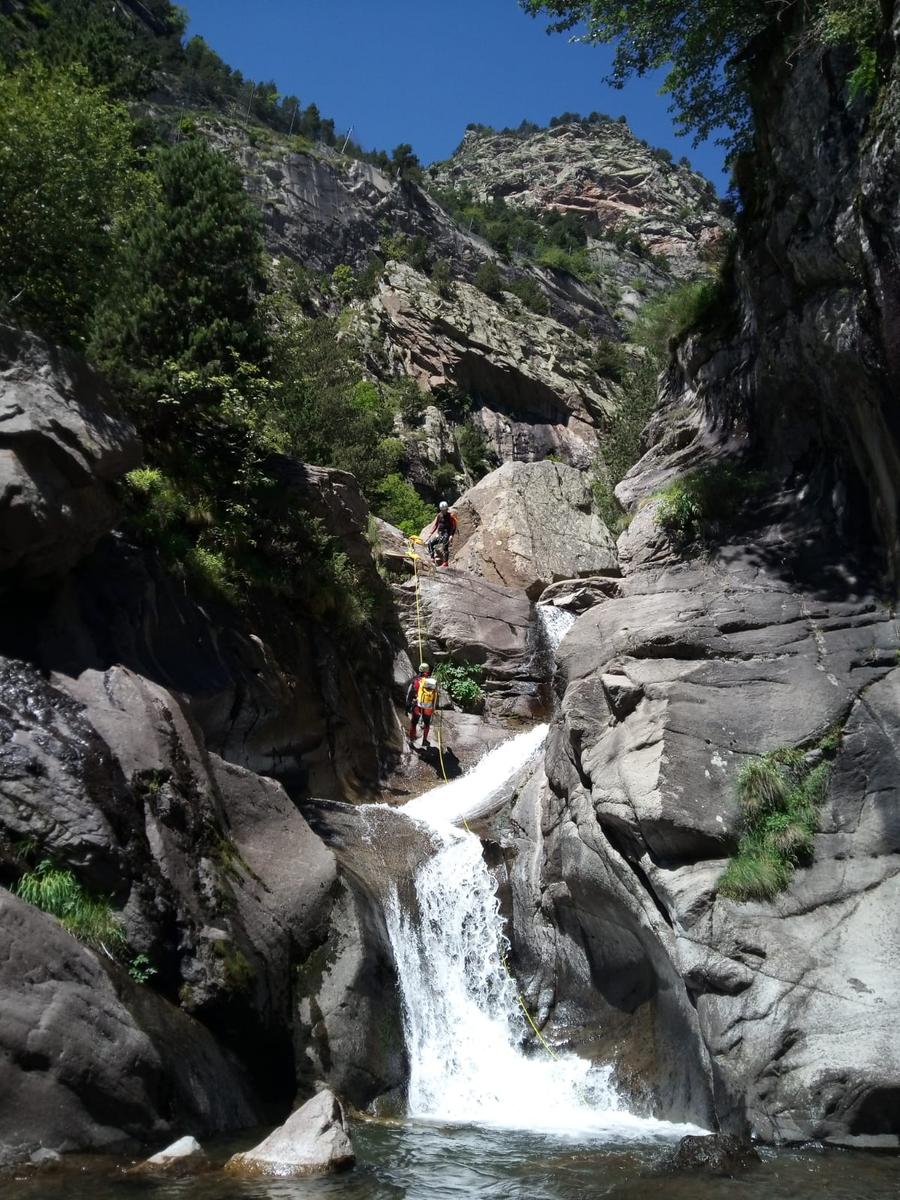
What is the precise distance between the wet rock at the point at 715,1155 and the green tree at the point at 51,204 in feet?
42.3

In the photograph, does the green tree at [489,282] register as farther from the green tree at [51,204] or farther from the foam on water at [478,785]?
the green tree at [51,204]

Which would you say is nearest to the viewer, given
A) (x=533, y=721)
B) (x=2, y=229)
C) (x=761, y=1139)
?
(x=761, y=1139)

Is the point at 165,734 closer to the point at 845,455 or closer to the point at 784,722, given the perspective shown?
the point at 784,722

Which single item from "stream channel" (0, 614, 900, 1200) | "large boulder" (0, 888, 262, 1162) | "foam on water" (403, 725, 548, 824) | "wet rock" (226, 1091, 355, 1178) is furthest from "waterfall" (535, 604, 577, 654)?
"wet rock" (226, 1091, 355, 1178)

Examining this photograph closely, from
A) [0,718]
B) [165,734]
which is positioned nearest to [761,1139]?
[165,734]

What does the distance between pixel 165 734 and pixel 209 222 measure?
11.9m

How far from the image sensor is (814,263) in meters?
13.4

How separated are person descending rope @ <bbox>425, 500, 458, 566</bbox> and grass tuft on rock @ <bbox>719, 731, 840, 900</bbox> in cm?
1660

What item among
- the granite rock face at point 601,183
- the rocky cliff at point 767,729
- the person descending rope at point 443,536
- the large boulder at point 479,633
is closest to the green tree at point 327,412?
the person descending rope at point 443,536

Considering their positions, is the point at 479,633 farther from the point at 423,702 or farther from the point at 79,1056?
the point at 79,1056

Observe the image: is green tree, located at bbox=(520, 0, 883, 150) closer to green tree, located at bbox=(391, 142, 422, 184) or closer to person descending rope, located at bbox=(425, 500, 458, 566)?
person descending rope, located at bbox=(425, 500, 458, 566)

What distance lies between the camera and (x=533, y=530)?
27.1 m

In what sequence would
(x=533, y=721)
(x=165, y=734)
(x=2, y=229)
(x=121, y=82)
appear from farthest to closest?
(x=121, y=82) → (x=533, y=721) → (x=2, y=229) → (x=165, y=734)

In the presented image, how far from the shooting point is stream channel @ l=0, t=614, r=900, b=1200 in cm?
739
